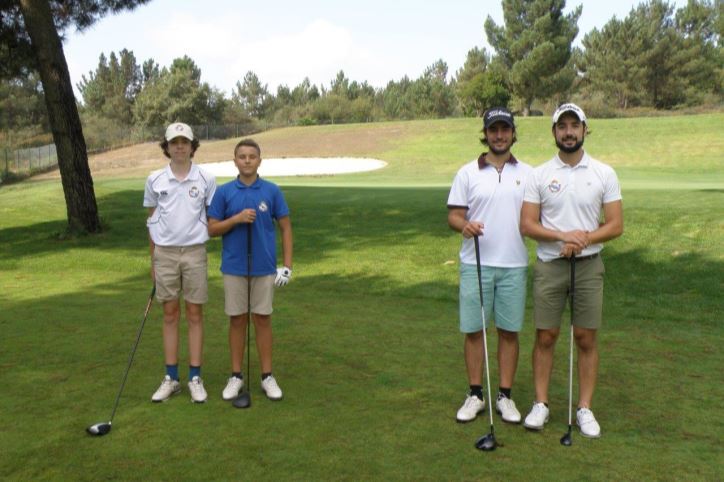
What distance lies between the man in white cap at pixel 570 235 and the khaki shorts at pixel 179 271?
96.2 inches

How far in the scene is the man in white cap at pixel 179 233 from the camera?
5.37 m

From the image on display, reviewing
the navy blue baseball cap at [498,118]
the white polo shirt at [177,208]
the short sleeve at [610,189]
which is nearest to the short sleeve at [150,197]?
the white polo shirt at [177,208]

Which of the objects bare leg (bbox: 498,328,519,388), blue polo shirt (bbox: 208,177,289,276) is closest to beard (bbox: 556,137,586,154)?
bare leg (bbox: 498,328,519,388)

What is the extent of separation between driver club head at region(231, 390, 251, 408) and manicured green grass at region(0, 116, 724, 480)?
0.31 ft

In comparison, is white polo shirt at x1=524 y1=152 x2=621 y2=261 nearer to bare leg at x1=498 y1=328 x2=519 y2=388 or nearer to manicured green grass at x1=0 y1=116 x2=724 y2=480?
bare leg at x1=498 y1=328 x2=519 y2=388

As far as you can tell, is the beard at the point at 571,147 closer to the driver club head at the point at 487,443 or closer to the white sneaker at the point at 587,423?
the white sneaker at the point at 587,423

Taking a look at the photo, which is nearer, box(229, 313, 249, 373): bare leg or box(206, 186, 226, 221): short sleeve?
box(206, 186, 226, 221): short sleeve

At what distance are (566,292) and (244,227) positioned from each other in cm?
233

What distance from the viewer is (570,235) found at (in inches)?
Result: 176

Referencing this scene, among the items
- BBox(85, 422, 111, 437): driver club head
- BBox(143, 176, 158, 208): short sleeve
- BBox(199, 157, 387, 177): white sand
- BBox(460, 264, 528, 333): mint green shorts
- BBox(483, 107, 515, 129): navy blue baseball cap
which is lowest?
BBox(199, 157, 387, 177): white sand

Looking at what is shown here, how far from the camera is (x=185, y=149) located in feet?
17.7

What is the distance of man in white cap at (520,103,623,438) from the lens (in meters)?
4.51

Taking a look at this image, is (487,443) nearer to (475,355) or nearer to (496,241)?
(475,355)

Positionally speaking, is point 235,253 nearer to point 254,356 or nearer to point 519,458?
point 254,356
